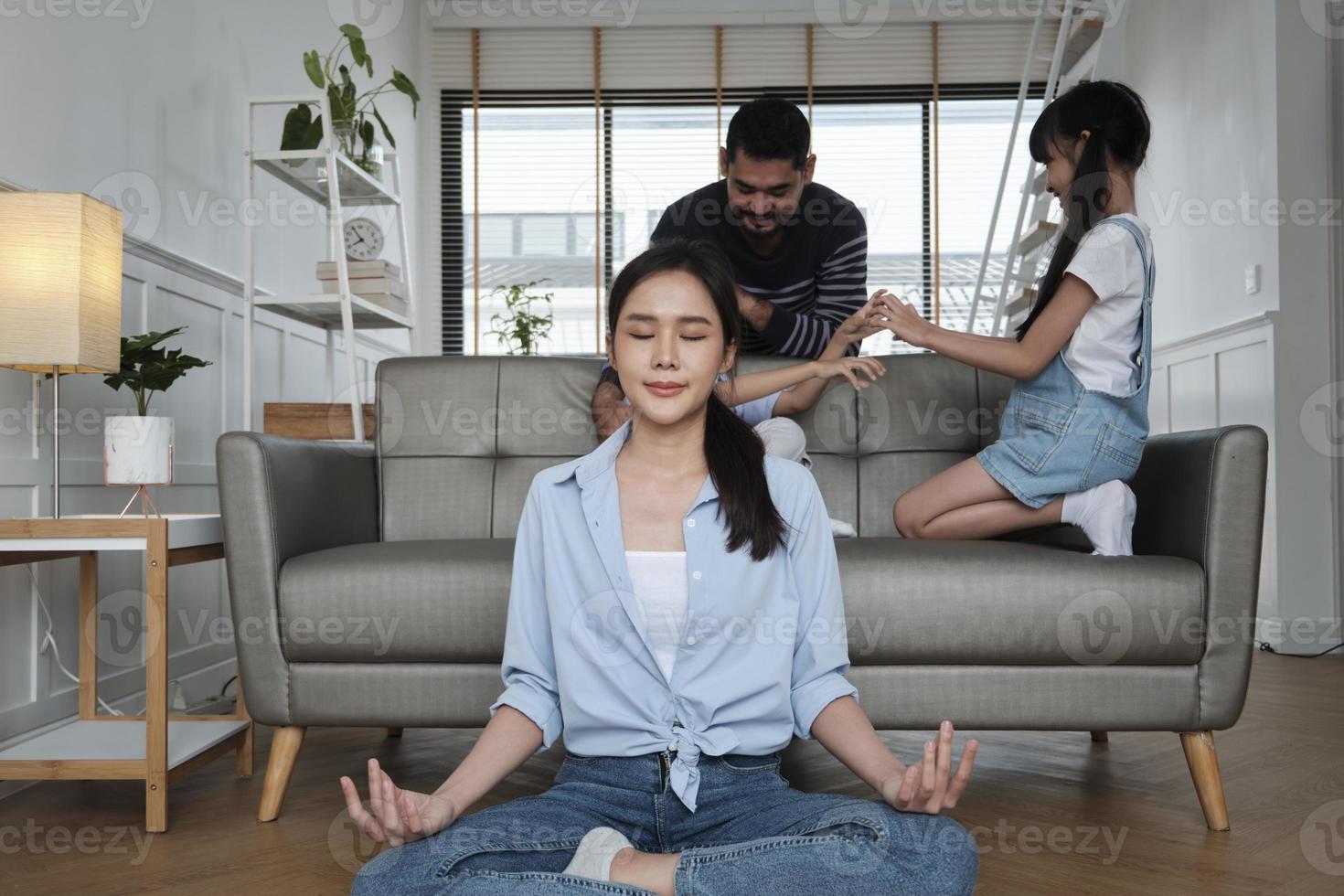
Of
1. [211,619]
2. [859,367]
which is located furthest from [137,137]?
[859,367]

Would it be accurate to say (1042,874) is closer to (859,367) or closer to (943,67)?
(859,367)

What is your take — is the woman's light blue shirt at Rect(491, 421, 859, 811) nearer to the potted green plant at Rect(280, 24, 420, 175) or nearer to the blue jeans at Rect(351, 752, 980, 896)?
the blue jeans at Rect(351, 752, 980, 896)

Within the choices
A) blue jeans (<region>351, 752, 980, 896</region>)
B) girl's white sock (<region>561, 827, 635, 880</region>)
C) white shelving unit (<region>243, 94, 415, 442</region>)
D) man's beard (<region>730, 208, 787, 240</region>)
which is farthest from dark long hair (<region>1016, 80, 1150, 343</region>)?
white shelving unit (<region>243, 94, 415, 442</region>)

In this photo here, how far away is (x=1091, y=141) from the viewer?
1.94m

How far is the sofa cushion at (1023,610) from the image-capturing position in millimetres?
1708

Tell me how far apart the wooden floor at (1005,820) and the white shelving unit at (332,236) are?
1.03 m

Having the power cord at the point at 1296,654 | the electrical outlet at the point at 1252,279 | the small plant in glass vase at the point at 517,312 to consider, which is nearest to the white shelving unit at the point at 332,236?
the small plant in glass vase at the point at 517,312

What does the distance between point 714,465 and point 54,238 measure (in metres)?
1.23

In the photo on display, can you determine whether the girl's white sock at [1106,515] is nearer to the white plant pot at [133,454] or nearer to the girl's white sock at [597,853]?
the girl's white sock at [597,853]

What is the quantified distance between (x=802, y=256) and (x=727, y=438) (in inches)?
47.5

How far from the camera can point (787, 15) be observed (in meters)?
5.55

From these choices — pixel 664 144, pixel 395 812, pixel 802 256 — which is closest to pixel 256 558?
pixel 395 812

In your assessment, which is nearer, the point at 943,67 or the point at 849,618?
the point at 849,618

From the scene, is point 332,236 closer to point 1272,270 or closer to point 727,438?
point 727,438
